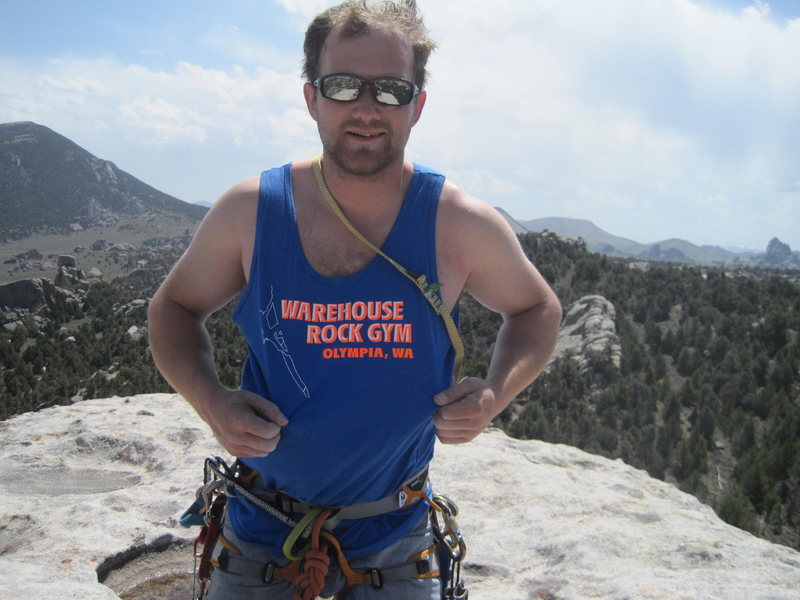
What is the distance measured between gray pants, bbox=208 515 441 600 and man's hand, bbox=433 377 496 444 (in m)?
0.52

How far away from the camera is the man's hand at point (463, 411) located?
7.00ft

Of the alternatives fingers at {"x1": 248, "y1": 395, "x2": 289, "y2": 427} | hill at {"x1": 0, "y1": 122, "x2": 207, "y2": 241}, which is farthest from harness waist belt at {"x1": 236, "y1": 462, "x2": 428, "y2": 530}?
hill at {"x1": 0, "y1": 122, "x2": 207, "y2": 241}

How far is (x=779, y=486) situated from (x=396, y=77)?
14.1 meters

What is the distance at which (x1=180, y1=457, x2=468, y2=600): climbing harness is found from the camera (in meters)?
2.21

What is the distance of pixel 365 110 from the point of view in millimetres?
2223

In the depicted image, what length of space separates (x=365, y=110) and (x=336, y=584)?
70.2 inches

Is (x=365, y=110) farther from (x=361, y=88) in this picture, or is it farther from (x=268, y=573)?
(x=268, y=573)

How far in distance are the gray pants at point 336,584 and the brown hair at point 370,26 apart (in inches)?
74.6

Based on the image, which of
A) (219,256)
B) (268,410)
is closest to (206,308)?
(219,256)

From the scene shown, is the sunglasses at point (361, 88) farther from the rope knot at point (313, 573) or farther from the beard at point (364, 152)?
the rope knot at point (313, 573)

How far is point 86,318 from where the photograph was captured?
45469 millimetres

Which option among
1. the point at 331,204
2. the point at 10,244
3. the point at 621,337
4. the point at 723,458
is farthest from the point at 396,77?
the point at 10,244

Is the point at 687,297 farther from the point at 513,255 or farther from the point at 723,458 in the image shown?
the point at 513,255

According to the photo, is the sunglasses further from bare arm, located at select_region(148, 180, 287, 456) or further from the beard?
bare arm, located at select_region(148, 180, 287, 456)
